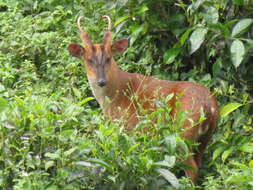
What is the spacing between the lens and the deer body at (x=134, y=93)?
7254mm

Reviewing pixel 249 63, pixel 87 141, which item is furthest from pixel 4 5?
pixel 87 141

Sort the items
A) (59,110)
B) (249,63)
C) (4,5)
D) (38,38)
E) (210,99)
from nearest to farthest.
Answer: (59,110)
(210,99)
(249,63)
(38,38)
(4,5)

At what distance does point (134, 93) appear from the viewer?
24.6ft

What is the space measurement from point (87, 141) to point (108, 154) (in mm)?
223

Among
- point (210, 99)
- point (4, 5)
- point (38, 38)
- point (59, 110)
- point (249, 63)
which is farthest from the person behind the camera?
point (4, 5)

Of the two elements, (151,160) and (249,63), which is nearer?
(151,160)

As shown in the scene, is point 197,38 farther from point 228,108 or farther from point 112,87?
point 112,87

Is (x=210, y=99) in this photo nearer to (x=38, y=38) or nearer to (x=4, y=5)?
(x=38, y=38)

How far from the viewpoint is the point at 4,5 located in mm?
10492

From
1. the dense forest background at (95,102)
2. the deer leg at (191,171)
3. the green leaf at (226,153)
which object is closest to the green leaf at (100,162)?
the dense forest background at (95,102)

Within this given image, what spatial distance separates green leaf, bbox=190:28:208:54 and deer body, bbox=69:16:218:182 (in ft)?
1.23

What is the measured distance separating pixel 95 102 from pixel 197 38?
1.77m

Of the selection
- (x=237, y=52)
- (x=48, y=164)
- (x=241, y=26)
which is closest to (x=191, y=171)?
(x=237, y=52)

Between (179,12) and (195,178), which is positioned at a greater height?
(179,12)
